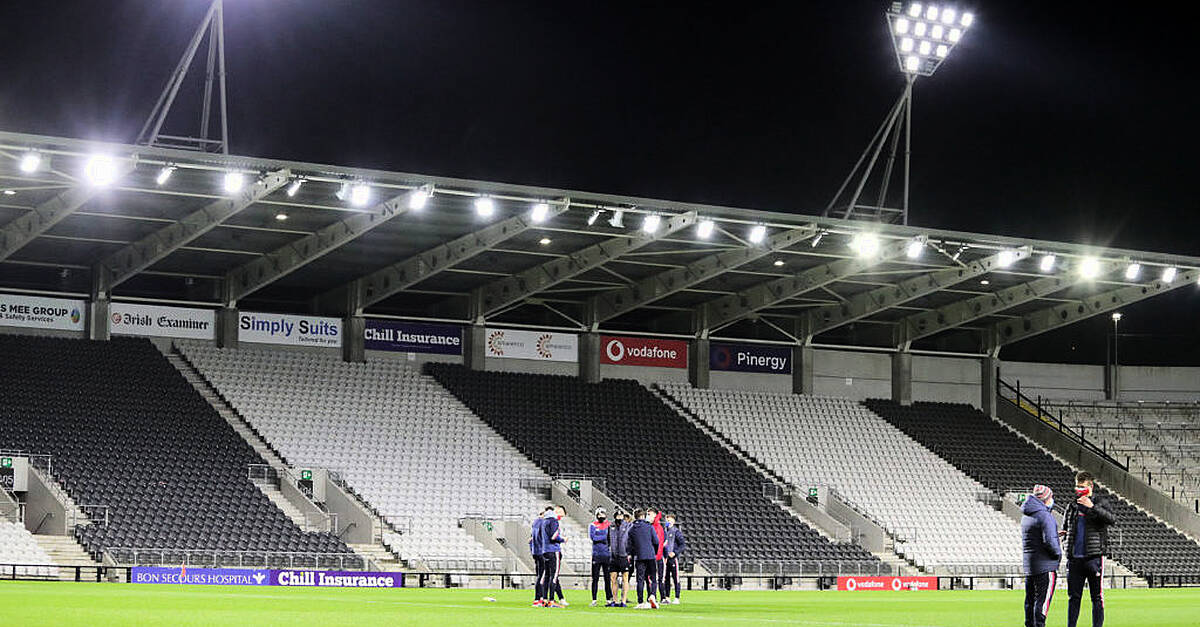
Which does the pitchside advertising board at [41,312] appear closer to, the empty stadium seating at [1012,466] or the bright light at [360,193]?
the bright light at [360,193]

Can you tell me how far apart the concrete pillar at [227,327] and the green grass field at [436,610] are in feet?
51.6

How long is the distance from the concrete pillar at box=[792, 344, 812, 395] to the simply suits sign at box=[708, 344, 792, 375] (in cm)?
20

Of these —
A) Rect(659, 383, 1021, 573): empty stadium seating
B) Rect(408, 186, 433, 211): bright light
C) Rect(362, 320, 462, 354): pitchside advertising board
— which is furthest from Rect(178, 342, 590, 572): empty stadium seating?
Rect(659, 383, 1021, 573): empty stadium seating

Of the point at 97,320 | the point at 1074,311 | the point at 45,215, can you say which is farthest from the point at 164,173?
the point at 1074,311

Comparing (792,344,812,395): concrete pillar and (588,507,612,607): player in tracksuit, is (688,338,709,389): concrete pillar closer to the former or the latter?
(792,344,812,395): concrete pillar

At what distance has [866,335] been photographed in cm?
5694

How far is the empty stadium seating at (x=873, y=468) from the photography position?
1855 inches

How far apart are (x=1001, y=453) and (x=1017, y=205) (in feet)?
31.7

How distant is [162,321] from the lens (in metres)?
45.7

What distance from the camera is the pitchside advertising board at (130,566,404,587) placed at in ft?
110

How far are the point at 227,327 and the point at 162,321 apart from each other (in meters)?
1.82

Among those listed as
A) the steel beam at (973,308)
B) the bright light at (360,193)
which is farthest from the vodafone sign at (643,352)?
the bright light at (360,193)

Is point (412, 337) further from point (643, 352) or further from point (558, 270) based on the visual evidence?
point (643, 352)

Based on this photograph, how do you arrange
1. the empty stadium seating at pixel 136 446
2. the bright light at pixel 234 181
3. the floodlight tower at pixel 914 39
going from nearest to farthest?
1. the bright light at pixel 234 181
2. the empty stadium seating at pixel 136 446
3. the floodlight tower at pixel 914 39
